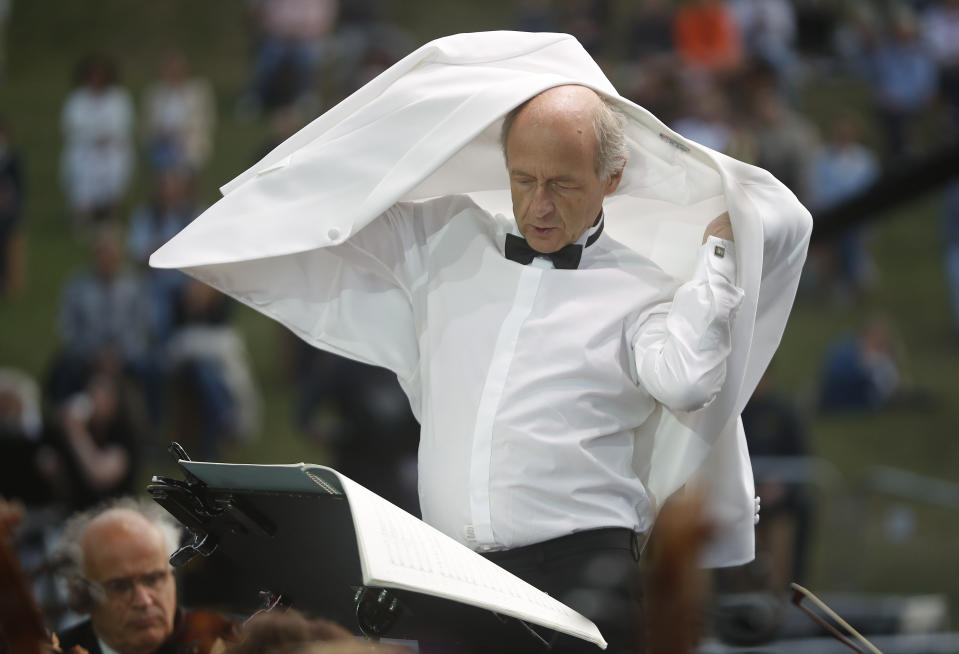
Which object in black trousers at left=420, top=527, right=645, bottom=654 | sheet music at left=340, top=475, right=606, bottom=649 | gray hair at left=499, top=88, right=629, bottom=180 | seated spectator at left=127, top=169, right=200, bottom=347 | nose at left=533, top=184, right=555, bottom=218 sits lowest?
seated spectator at left=127, top=169, right=200, bottom=347

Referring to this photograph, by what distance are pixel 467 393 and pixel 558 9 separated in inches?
476

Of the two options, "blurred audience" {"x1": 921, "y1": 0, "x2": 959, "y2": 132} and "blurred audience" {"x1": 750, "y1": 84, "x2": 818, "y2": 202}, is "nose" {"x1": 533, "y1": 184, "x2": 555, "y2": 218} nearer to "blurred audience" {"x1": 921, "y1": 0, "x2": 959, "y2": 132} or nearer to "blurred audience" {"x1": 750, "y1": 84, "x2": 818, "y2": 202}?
"blurred audience" {"x1": 750, "y1": 84, "x2": 818, "y2": 202}

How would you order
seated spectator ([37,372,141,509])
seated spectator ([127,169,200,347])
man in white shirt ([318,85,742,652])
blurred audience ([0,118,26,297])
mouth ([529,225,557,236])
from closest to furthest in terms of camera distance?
1. man in white shirt ([318,85,742,652])
2. mouth ([529,225,557,236])
3. seated spectator ([37,372,141,509])
4. seated spectator ([127,169,200,347])
5. blurred audience ([0,118,26,297])

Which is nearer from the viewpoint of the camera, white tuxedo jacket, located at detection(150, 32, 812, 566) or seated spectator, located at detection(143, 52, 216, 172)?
white tuxedo jacket, located at detection(150, 32, 812, 566)

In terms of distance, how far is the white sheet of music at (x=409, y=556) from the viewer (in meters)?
2.22

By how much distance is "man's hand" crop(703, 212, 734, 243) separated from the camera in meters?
2.77

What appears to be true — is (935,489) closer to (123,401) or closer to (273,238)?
(123,401)

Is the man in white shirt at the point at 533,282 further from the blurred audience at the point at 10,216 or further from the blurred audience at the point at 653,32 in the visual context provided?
the blurred audience at the point at 653,32

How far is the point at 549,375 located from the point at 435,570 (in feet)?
1.85

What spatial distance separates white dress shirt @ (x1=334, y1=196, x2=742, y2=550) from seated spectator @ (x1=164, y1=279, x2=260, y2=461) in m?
6.20

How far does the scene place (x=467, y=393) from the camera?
9.14 ft

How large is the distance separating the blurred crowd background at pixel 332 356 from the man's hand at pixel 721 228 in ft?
9.57

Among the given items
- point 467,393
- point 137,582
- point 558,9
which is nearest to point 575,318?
point 467,393

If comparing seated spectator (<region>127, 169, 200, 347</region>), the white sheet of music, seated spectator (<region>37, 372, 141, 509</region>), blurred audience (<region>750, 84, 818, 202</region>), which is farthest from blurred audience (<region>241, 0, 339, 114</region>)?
the white sheet of music
